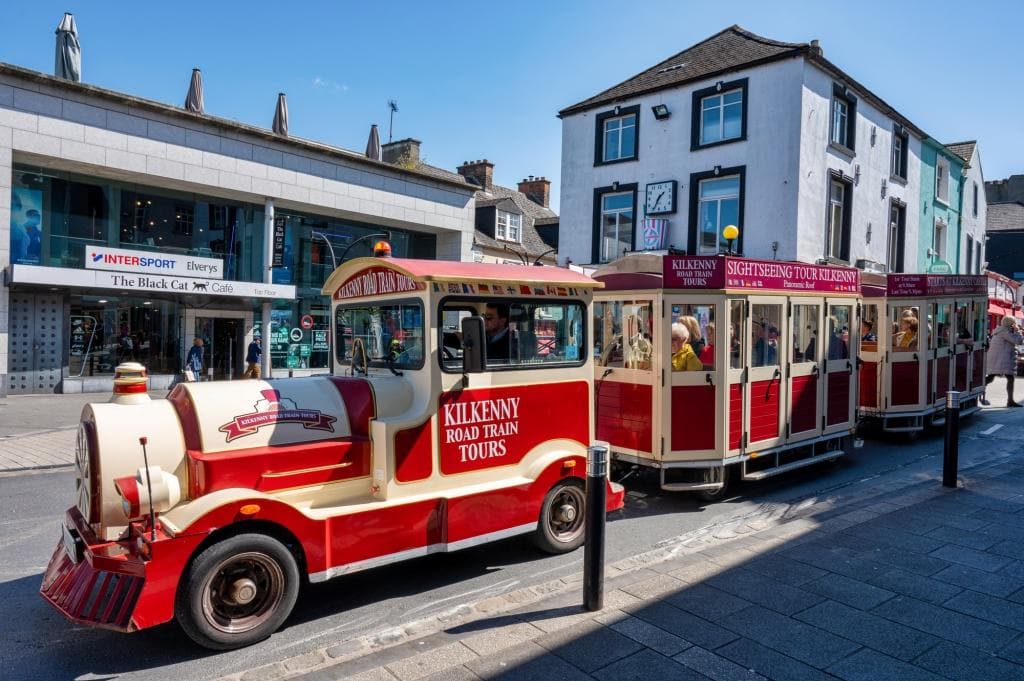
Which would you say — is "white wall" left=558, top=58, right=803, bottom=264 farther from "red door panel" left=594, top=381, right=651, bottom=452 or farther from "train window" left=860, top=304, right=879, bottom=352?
"red door panel" left=594, top=381, right=651, bottom=452

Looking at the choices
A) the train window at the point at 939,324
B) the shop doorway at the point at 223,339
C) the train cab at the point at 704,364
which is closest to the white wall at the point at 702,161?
the train window at the point at 939,324

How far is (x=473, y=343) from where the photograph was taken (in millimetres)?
4816

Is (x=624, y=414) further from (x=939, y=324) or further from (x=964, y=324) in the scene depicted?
(x=964, y=324)

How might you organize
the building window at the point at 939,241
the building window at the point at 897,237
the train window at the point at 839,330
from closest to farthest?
the train window at the point at 839,330 < the building window at the point at 897,237 < the building window at the point at 939,241

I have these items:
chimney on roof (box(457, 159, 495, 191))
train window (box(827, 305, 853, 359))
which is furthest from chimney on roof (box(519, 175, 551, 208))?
train window (box(827, 305, 853, 359))

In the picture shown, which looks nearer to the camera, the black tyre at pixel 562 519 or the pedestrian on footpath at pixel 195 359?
the black tyre at pixel 562 519

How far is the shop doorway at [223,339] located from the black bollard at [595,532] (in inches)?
661

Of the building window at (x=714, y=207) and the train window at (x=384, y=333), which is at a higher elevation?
the building window at (x=714, y=207)

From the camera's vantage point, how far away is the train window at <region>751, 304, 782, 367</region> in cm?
743

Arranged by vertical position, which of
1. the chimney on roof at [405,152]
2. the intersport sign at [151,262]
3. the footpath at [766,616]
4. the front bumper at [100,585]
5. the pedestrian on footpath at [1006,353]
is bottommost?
the footpath at [766,616]

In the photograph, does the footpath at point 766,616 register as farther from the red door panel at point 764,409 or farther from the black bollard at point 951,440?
the red door panel at point 764,409

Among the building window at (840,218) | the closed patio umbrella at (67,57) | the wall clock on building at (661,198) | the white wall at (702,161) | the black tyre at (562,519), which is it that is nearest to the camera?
the black tyre at (562,519)

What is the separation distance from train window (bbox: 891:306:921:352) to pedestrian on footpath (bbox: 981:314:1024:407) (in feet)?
16.4

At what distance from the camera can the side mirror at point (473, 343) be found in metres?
4.78
